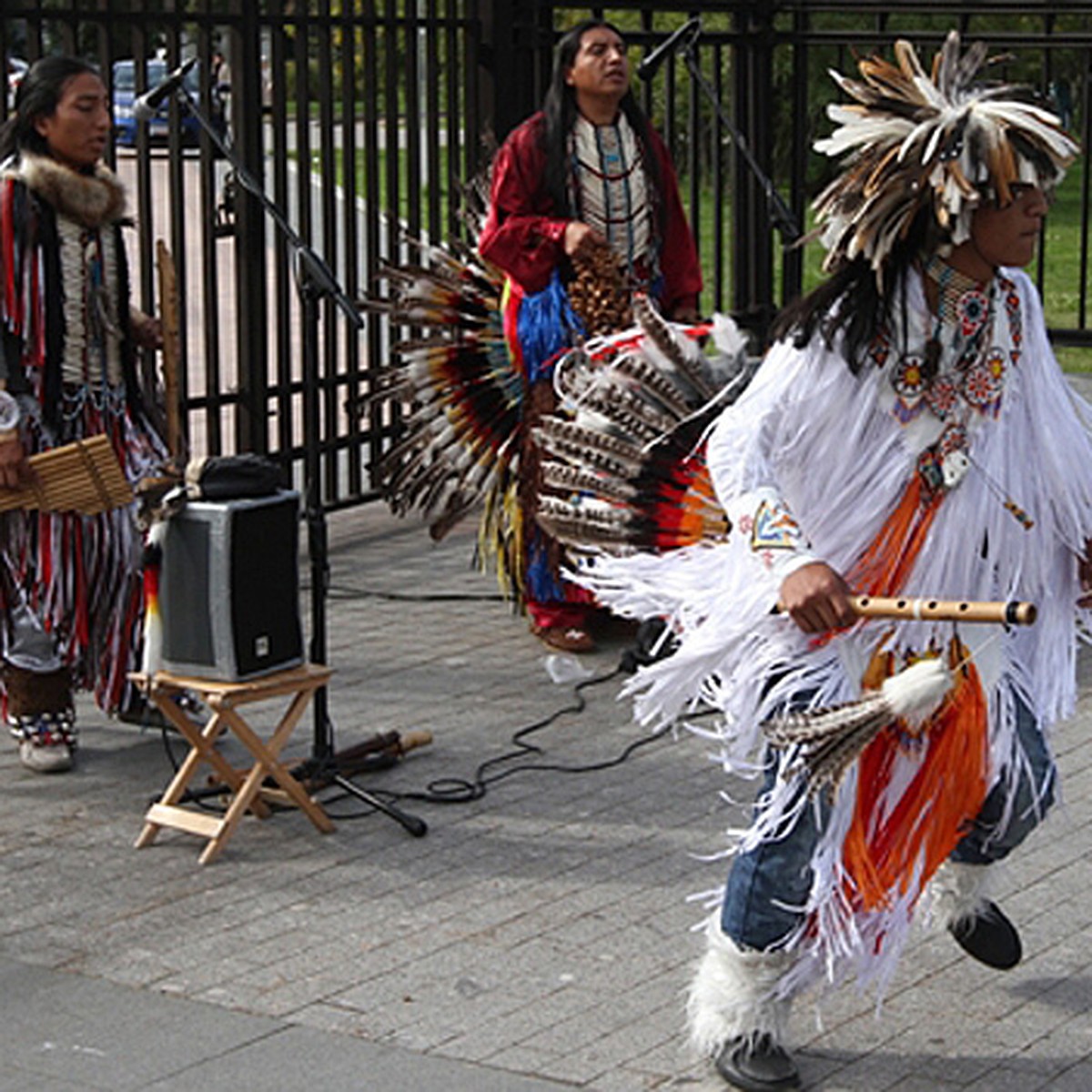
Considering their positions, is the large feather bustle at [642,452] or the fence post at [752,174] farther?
the fence post at [752,174]

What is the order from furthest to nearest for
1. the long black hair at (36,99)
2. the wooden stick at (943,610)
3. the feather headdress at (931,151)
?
the long black hair at (36,99) < the feather headdress at (931,151) < the wooden stick at (943,610)

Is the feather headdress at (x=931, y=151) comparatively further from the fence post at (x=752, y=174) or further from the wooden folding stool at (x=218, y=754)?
the fence post at (x=752, y=174)

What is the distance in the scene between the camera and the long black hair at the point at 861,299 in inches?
166

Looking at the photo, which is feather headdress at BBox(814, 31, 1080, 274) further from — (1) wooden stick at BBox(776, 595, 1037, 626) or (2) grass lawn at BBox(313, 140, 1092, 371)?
(2) grass lawn at BBox(313, 140, 1092, 371)

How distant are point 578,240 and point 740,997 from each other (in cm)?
369

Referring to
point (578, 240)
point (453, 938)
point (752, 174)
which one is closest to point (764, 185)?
point (578, 240)

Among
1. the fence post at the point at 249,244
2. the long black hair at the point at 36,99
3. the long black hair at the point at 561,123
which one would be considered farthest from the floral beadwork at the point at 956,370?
the fence post at the point at 249,244

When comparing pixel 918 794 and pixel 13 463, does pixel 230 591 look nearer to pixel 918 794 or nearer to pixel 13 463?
pixel 13 463

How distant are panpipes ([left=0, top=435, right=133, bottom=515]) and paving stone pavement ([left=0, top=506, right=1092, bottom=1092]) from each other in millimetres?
750

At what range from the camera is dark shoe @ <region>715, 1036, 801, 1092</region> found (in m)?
4.21

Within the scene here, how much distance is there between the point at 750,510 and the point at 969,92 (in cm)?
87

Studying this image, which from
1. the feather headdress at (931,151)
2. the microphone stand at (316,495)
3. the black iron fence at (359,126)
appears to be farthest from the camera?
the black iron fence at (359,126)

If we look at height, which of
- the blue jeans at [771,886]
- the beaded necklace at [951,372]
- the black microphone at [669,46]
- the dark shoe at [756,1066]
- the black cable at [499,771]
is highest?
the black microphone at [669,46]

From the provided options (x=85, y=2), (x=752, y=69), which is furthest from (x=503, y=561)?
(x=752, y=69)
